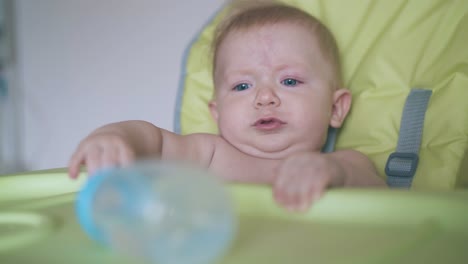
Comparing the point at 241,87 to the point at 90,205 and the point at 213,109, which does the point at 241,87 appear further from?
the point at 90,205

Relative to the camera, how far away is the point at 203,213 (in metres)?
0.32

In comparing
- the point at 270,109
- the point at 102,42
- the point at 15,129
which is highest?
the point at 270,109

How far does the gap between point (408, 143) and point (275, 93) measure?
228 millimetres

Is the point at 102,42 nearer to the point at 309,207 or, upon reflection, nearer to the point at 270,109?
the point at 270,109

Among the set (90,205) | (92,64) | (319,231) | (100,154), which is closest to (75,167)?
(100,154)

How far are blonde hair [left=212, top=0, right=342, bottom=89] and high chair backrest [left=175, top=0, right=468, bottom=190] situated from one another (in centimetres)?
3

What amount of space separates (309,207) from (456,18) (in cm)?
52

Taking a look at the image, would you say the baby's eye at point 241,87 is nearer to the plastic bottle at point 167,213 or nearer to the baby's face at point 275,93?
the baby's face at point 275,93

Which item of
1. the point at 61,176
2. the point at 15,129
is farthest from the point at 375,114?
the point at 15,129

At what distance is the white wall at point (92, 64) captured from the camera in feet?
4.54

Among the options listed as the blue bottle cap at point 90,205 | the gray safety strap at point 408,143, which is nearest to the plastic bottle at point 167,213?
the blue bottle cap at point 90,205

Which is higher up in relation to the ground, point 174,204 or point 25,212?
point 174,204

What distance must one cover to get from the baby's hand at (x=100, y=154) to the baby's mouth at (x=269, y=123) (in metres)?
0.27

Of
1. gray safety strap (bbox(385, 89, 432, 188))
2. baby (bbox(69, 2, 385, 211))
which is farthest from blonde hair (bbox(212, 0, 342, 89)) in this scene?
gray safety strap (bbox(385, 89, 432, 188))
